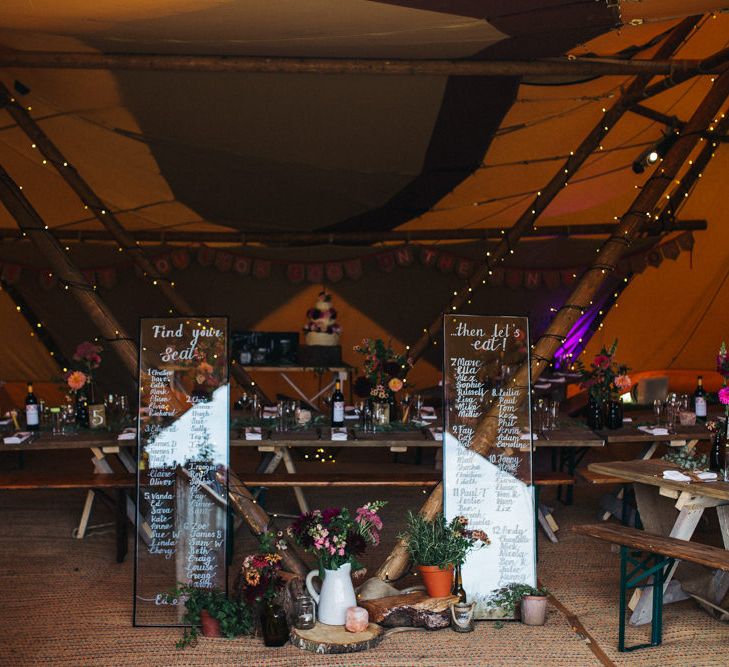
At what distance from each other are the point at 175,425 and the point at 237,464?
12.1ft

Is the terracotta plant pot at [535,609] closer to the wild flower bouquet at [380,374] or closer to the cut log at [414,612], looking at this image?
the cut log at [414,612]

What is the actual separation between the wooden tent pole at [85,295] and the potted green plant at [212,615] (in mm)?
380

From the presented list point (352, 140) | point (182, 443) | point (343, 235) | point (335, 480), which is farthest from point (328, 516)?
point (343, 235)

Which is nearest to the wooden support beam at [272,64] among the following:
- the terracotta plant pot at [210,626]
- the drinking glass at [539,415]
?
the drinking glass at [539,415]

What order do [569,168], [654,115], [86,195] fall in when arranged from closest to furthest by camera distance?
[86,195], [569,168], [654,115]

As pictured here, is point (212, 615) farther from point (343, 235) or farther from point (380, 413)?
point (343, 235)

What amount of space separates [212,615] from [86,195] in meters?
3.74

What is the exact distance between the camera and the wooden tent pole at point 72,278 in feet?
16.2

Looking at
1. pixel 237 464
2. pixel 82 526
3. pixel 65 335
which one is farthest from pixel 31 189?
pixel 82 526

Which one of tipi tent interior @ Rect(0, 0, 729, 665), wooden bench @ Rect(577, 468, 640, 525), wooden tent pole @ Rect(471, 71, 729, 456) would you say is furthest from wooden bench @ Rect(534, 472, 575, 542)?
wooden tent pole @ Rect(471, 71, 729, 456)

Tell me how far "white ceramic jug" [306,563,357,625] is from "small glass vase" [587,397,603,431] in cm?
252

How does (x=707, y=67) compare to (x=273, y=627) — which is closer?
(x=273, y=627)

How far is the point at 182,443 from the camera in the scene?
4.58m

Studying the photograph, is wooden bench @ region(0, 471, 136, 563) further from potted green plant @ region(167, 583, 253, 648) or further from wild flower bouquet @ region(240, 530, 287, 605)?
wild flower bouquet @ region(240, 530, 287, 605)
